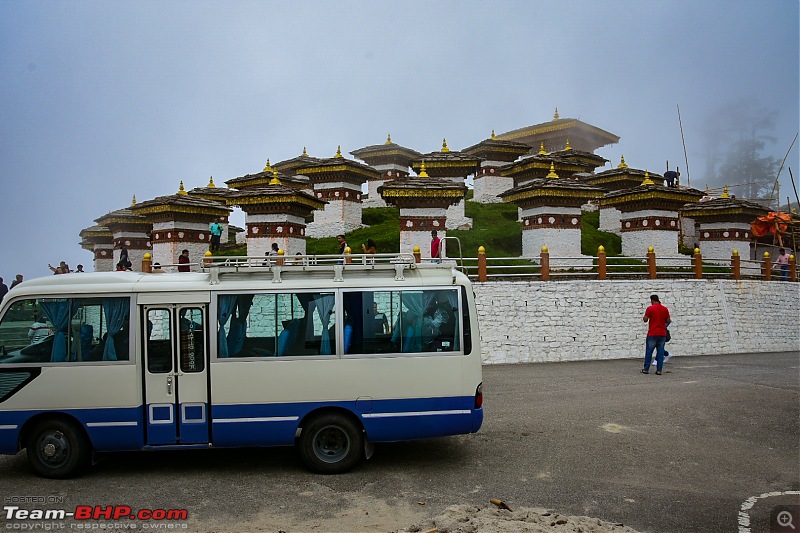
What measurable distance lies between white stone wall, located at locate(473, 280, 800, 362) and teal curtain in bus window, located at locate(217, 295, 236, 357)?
397 inches

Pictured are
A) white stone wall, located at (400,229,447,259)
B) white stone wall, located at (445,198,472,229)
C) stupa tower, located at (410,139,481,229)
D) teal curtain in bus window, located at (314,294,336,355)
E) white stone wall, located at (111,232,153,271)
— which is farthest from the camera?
stupa tower, located at (410,139,481,229)

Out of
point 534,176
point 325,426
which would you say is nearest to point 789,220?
point 534,176

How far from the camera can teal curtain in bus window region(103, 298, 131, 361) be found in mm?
6738

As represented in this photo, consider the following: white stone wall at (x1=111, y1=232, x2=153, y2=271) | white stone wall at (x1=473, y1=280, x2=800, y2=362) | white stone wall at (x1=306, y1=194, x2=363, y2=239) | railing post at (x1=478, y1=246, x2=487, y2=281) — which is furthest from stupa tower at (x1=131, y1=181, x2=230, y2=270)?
white stone wall at (x1=473, y1=280, x2=800, y2=362)

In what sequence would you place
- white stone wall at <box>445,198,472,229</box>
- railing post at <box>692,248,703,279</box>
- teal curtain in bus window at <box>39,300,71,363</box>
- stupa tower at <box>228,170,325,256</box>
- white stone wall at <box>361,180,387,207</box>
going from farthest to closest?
white stone wall at <box>361,180,387,207</box>
white stone wall at <box>445,198,472,229</box>
stupa tower at <box>228,170,325,256</box>
railing post at <box>692,248,703,279</box>
teal curtain in bus window at <box>39,300,71,363</box>

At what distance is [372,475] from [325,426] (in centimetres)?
88

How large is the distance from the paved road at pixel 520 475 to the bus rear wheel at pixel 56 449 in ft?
0.59

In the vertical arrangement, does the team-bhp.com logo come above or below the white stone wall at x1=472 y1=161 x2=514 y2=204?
below

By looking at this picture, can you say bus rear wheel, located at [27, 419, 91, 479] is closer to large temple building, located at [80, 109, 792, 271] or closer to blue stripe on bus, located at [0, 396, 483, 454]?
blue stripe on bus, located at [0, 396, 483, 454]

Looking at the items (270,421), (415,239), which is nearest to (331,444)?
(270,421)

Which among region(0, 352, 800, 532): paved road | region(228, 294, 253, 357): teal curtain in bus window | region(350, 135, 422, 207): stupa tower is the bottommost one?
region(0, 352, 800, 532): paved road

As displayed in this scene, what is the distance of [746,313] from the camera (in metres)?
18.7

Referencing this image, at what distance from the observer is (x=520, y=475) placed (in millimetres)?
6789

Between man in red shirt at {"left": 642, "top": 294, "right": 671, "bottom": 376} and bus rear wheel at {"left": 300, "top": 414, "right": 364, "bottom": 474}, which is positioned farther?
man in red shirt at {"left": 642, "top": 294, "right": 671, "bottom": 376}
